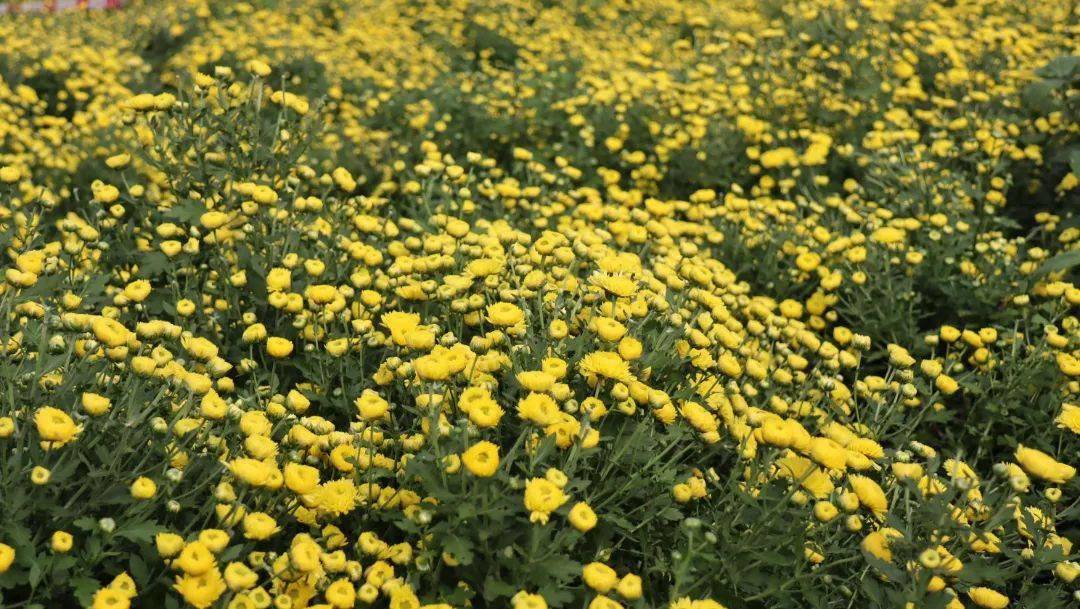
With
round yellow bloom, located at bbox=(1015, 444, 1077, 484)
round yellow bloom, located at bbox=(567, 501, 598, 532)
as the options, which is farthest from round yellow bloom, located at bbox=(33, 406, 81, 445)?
round yellow bloom, located at bbox=(1015, 444, 1077, 484)

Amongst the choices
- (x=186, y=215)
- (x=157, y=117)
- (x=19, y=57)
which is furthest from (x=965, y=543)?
(x=19, y=57)

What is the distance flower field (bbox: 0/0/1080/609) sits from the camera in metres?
1.95

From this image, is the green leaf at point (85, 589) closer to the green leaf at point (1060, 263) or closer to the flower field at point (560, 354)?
the flower field at point (560, 354)

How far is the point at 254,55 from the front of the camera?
23.3 feet

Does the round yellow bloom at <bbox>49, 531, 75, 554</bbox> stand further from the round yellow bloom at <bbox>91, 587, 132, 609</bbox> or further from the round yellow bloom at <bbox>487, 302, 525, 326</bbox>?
the round yellow bloom at <bbox>487, 302, 525, 326</bbox>

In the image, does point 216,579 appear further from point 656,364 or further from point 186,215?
point 186,215

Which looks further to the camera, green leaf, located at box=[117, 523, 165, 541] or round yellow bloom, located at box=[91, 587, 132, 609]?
green leaf, located at box=[117, 523, 165, 541]

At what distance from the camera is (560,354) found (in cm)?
239

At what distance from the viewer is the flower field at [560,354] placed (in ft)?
6.39

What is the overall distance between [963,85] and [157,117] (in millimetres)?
5104

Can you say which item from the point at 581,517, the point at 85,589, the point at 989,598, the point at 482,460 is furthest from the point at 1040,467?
the point at 85,589

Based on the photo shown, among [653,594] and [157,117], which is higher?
[157,117]

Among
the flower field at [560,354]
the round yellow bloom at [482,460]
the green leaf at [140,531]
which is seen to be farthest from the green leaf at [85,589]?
the round yellow bloom at [482,460]

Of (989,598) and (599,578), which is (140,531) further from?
(989,598)
